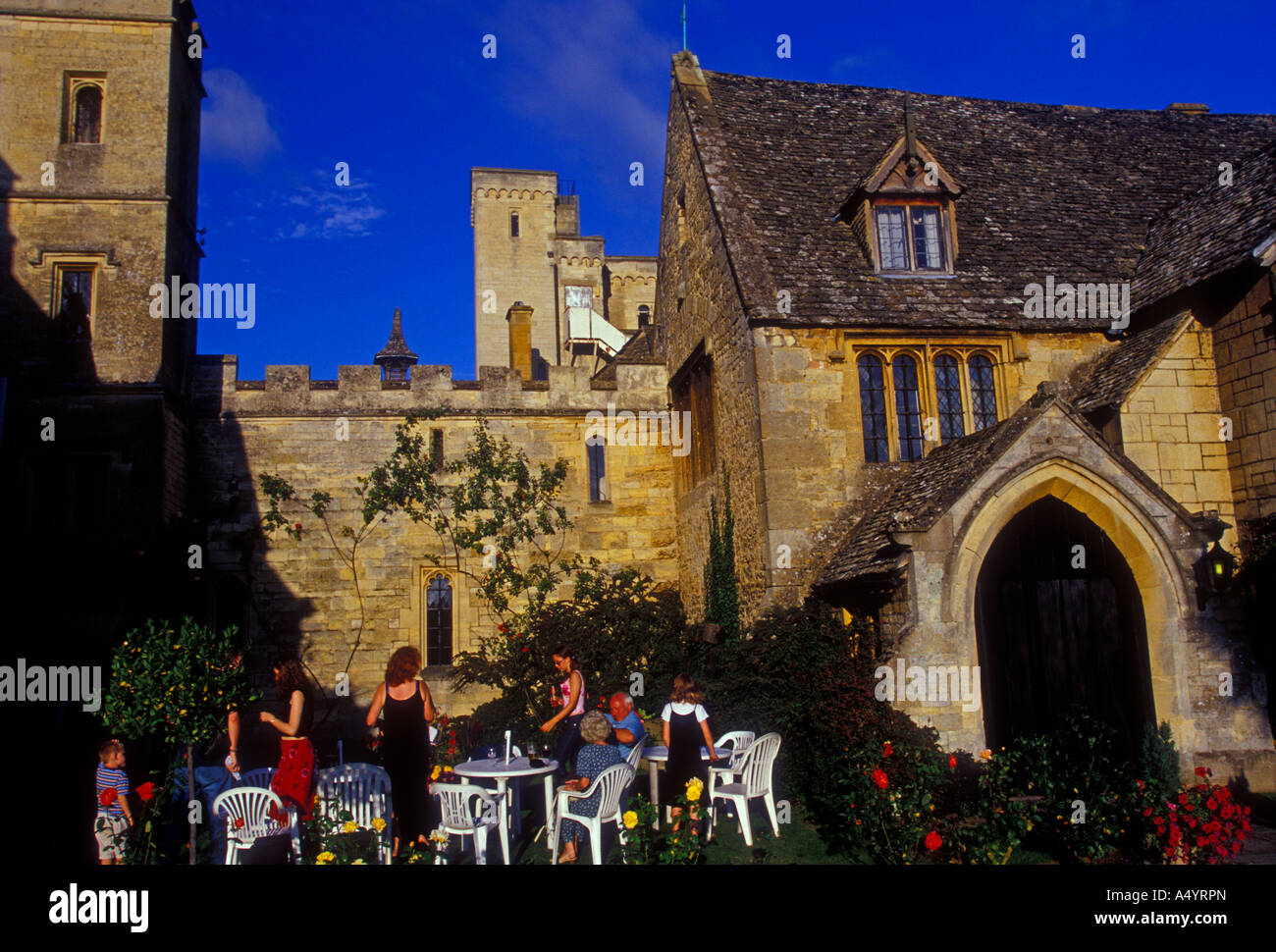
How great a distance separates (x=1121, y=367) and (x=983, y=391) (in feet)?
5.99

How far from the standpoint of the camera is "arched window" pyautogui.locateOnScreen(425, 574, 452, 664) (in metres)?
16.5

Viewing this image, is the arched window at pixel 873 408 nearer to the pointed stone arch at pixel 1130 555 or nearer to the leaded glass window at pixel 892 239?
the leaded glass window at pixel 892 239

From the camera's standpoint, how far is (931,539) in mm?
9469

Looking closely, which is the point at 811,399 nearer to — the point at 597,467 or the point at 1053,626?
the point at 1053,626

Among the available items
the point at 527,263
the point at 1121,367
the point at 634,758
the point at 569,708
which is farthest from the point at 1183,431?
the point at 527,263

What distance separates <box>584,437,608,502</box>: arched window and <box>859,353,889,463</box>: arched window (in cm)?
618

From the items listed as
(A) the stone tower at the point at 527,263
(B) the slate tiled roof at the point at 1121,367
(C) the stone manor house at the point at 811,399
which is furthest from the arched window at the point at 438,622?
(A) the stone tower at the point at 527,263

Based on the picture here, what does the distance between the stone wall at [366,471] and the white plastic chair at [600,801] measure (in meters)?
9.31

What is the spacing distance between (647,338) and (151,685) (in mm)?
13706

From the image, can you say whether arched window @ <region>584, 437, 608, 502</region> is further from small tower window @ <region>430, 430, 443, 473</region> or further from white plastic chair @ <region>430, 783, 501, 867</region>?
white plastic chair @ <region>430, 783, 501, 867</region>

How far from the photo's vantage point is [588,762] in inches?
298

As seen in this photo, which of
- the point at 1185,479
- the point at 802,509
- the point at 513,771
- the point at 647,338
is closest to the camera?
the point at 513,771
